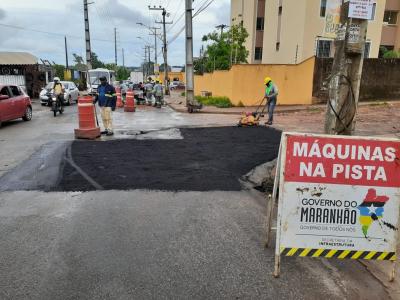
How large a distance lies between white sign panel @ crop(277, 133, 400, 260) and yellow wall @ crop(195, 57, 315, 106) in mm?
19823

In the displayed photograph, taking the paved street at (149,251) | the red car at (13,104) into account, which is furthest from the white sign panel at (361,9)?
the red car at (13,104)

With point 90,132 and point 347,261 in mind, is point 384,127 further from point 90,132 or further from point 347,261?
point 347,261

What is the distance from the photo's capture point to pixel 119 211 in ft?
18.8

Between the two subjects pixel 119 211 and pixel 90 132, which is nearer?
pixel 119 211

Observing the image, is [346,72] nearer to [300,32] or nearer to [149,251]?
[149,251]

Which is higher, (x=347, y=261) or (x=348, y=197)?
(x=348, y=197)

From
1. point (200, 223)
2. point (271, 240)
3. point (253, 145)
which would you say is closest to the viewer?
point (271, 240)

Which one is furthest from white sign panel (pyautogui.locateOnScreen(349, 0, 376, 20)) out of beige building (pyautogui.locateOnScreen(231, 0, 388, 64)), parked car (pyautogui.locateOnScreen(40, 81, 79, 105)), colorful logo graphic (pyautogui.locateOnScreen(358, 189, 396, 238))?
parked car (pyautogui.locateOnScreen(40, 81, 79, 105))

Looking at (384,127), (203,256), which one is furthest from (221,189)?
(384,127)

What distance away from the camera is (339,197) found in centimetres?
393

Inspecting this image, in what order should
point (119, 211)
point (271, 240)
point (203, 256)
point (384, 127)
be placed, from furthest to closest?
point (384, 127), point (119, 211), point (271, 240), point (203, 256)

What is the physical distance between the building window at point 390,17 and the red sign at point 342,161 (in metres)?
37.6

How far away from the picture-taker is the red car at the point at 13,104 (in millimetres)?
15305

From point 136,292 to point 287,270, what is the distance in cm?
153
